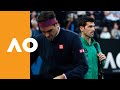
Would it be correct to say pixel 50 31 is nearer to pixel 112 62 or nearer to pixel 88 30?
pixel 88 30

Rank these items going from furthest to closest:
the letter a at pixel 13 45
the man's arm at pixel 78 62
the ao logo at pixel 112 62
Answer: the ao logo at pixel 112 62 → the letter a at pixel 13 45 → the man's arm at pixel 78 62

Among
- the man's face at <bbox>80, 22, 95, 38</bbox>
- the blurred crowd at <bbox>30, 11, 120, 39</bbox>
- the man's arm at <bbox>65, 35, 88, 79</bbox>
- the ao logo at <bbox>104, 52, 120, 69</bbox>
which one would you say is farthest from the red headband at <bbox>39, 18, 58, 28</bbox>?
the ao logo at <bbox>104, 52, 120, 69</bbox>

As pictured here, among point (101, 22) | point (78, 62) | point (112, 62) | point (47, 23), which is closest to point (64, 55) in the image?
point (78, 62)

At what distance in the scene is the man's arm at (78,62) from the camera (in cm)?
505

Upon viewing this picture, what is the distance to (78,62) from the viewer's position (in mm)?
5066

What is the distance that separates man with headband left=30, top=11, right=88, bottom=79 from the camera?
16.7 feet

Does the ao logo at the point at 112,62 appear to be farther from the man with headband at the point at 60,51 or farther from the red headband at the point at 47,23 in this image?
the red headband at the point at 47,23

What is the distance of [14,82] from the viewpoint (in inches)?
238

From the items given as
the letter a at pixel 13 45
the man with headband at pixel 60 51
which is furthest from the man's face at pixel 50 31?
the letter a at pixel 13 45

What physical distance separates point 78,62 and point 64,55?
0.77 feet
